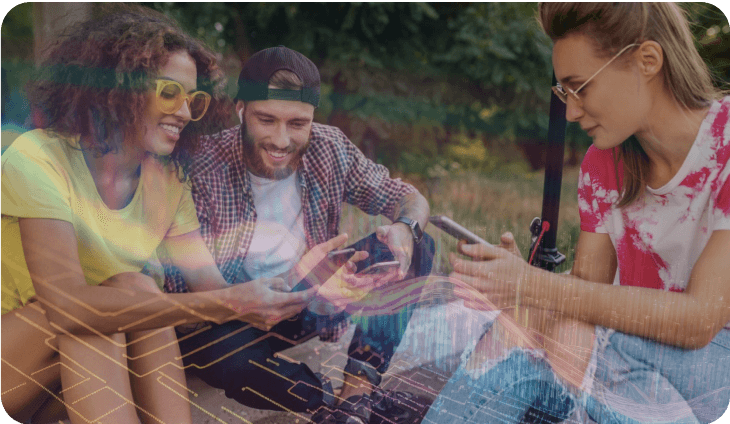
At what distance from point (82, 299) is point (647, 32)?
5.70 feet

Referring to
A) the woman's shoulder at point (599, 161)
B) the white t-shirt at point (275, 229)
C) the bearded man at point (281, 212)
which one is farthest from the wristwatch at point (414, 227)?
the woman's shoulder at point (599, 161)

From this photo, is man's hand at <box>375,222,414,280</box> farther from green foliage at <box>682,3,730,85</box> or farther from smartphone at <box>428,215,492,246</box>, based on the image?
green foliage at <box>682,3,730,85</box>

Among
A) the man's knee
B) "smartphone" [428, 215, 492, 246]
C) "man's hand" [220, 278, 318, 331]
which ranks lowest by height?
"man's hand" [220, 278, 318, 331]

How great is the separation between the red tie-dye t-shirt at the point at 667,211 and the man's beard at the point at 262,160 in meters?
0.85

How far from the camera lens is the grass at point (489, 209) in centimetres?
156

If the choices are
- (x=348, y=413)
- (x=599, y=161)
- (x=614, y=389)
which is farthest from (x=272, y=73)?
(x=614, y=389)

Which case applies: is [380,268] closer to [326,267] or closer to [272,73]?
[326,267]

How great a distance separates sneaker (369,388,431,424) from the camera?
1.73 metres

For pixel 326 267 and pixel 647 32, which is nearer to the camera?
pixel 647 32

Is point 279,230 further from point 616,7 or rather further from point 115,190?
point 616,7

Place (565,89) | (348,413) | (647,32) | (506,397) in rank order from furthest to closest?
1. (348,413)
2. (506,397)
3. (565,89)
4. (647,32)

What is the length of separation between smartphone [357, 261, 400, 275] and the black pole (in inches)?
16.9

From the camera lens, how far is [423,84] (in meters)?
1.54

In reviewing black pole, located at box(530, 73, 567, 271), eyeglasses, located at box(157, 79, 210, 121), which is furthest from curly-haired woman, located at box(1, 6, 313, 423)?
black pole, located at box(530, 73, 567, 271)
